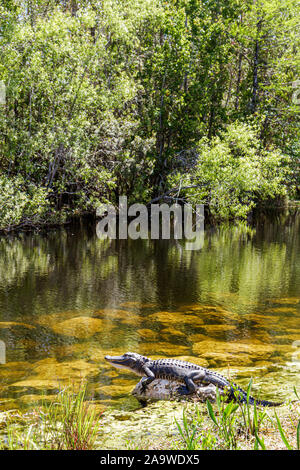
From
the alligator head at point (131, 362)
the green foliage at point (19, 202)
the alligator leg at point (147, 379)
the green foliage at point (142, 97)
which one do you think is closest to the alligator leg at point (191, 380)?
the alligator leg at point (147, 379)

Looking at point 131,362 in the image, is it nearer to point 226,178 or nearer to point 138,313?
point 138,313

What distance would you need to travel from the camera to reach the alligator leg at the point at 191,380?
5926mm

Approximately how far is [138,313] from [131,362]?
13.4ft

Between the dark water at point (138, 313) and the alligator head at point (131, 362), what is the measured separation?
308 mm

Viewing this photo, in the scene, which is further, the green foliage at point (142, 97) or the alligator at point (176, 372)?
the green foliage at point (142, 97)

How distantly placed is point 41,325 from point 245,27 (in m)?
27.0

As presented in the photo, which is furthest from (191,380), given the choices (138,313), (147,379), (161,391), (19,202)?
(19,202)

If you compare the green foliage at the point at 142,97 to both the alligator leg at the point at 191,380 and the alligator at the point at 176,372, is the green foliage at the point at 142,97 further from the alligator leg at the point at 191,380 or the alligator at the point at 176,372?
the alligator leg at the point at 191,380

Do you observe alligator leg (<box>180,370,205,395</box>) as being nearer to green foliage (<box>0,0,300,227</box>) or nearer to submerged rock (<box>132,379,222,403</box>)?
submerged rock (<box>132,379,222,403</box>)
